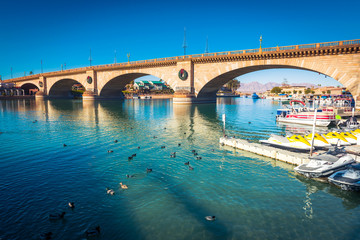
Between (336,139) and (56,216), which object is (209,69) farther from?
(56,216)

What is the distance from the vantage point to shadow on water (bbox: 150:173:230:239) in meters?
8.14

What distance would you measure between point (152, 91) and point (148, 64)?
78.9 metres

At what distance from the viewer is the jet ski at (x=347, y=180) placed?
11.1 metres

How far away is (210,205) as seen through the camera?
9953 millimetres

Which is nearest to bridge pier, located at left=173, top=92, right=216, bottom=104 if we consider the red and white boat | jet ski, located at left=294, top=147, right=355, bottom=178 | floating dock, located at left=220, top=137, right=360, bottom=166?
the red and white boat

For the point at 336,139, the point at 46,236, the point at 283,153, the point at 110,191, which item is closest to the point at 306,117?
the point at 336,139

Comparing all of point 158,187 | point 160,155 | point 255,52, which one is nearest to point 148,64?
point 255,52

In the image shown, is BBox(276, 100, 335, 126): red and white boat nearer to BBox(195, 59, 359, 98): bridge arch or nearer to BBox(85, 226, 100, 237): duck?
BBox(195, 59, 359, 98): bridge arch

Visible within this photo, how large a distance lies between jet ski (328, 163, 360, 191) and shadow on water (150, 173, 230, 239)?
23.5ft

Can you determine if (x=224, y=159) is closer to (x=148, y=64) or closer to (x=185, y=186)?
(x=185, y=186)

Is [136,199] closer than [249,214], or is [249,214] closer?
[249,214]

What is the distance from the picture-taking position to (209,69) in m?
57.9

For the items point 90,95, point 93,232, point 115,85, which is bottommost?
point 93,232

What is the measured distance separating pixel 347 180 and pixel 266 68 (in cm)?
4752
